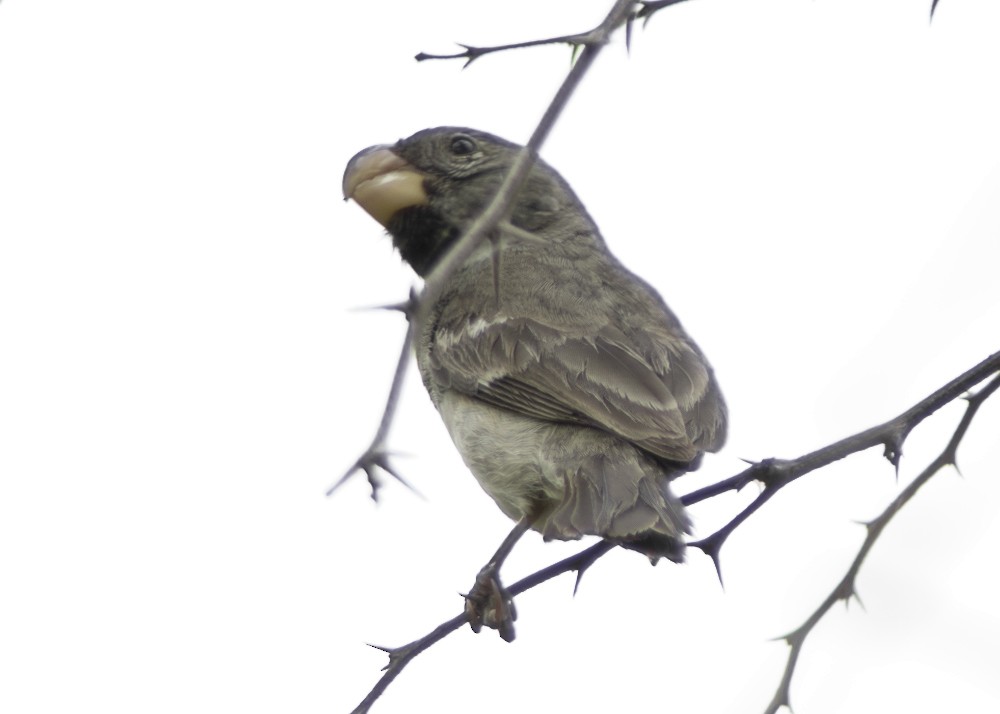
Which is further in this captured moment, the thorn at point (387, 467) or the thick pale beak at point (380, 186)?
the thick pale beak at point (380, 186)

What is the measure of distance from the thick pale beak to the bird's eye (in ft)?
1.12

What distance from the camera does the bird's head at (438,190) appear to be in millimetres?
7344

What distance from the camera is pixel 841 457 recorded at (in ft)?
14.0

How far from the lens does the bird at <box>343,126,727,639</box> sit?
18.6ft

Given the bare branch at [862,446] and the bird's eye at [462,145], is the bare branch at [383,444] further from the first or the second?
the bird's eye at [462,145]

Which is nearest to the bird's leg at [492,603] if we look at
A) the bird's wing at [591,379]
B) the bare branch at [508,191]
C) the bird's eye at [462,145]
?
the bird's wing at [591,379]

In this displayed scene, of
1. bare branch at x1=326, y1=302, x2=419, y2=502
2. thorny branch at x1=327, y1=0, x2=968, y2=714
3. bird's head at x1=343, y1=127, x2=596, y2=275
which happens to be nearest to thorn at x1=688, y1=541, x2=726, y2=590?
thorny branch at x1=327, y1=0, x2=968, y2=714

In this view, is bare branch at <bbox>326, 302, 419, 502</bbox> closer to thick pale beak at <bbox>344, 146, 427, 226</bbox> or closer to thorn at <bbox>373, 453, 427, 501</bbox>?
thorn at <bbox>373, 453, 427, 501</bbox>

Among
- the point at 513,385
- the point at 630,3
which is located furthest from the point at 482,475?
the point at 630,3

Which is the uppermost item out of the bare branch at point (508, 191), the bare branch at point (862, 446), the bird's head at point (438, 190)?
the bare branch at point (508, 191)

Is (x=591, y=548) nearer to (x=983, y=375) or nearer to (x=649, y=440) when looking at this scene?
(x=649, y=440)

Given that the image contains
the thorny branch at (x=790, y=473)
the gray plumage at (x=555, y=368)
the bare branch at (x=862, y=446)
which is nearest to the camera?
the thorny branch at (x=790, y=473)

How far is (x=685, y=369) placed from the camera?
6.52 meters

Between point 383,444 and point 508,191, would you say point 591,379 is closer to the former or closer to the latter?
point 383,444
